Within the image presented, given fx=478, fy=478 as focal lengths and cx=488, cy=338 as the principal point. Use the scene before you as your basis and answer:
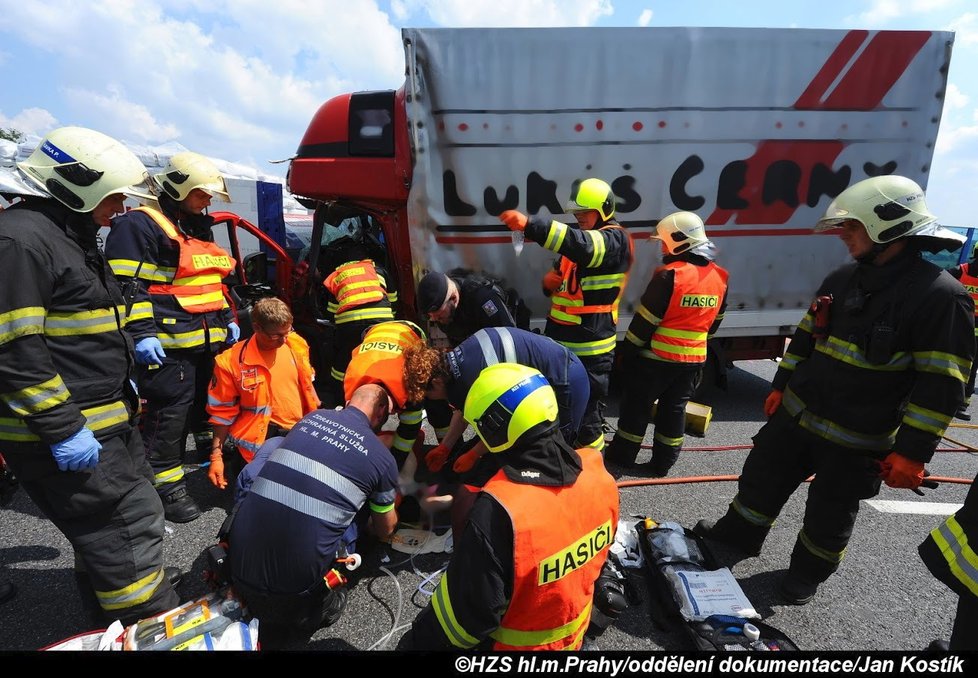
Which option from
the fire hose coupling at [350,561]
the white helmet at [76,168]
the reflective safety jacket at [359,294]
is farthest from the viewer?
the reflective safety jacket at [359,294]

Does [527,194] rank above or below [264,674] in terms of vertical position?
above

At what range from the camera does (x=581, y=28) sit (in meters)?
3.54

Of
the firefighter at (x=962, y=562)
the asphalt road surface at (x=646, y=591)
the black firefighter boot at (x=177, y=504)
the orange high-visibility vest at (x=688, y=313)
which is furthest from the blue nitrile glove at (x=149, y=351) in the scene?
the firefighter at (x=962, y=562)

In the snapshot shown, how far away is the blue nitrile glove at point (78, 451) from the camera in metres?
1.63

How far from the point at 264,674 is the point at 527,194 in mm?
3407

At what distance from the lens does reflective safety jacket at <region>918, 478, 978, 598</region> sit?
1.43 metres

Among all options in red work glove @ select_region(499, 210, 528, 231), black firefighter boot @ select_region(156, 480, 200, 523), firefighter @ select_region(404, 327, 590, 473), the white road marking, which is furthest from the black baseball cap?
the white road marking

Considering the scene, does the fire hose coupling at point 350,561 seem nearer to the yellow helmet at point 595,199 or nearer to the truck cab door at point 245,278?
the yellow helmet at point 595,199

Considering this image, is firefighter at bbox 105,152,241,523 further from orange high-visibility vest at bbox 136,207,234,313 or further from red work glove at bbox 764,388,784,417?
red work glove at bbox 764,388,784,417

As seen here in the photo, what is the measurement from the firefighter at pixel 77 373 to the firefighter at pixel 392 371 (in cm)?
92

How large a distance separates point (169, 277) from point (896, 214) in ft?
12.4

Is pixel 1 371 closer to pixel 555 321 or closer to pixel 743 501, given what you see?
pixel 555 321

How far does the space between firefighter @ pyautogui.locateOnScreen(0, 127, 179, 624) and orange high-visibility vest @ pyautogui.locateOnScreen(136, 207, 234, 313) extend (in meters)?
1.06

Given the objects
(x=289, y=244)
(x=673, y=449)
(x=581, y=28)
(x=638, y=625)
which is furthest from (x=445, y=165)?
(x=289, y=244)
